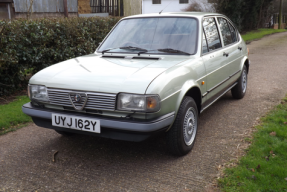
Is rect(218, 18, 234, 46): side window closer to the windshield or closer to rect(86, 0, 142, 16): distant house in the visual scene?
the windshield

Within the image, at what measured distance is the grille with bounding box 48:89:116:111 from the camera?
3.07m

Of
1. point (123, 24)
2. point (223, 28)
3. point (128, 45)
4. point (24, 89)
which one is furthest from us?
point (24, 89)

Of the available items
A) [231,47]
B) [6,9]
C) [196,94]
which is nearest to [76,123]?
[196,94]

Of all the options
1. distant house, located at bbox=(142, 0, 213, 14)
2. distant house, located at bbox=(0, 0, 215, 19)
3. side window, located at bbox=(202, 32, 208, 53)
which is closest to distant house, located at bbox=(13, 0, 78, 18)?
distant house, located at bbox=(0, 0, 215, 19)

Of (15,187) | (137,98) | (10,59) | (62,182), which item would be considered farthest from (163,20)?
(10,59)

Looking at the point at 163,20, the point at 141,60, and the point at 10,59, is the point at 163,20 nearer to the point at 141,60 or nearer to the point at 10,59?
the point at 141,60

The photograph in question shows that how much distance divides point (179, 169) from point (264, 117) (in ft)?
7.61

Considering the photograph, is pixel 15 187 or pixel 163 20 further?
pixel 163 20

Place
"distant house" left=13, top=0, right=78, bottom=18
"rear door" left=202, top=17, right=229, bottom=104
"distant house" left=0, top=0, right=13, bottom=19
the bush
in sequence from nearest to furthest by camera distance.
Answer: "rear door" left=202, top=17, right=229, bottom=104 → "distant house" left=13, top=0, right=78, bottom=18 → "distant house" left=0, top=0, right=13, bottom=19 → the bush

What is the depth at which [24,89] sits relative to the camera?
7.02 m

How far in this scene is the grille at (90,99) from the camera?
307cm

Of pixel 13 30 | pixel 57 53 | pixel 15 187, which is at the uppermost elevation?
pixel 13 30

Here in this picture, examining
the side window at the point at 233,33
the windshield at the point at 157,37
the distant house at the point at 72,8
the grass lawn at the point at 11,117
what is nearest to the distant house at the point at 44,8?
the distant house at the point at 72,8

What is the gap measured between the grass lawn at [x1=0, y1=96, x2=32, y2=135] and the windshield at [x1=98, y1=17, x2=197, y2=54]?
6.46ft
